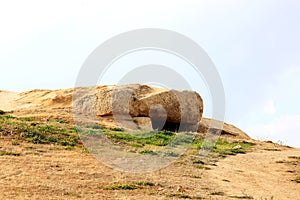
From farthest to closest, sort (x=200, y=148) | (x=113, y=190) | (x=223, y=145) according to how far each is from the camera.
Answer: (x=223, y=145), (x=200, y=148), (x=113, y=190)

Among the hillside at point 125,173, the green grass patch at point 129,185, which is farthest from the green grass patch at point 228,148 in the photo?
the green grass patch at point 129,185

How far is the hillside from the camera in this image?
32.9ft

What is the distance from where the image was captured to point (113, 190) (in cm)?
1021

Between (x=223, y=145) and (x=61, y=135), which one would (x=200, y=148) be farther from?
(x=61, y=135)

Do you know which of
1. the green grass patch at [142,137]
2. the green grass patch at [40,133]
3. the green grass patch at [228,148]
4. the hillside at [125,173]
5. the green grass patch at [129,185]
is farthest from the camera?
the green grass patch at [228,148]

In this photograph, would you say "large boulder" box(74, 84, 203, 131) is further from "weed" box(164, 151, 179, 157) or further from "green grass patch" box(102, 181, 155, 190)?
"green grass patch" box(102, 181, 155, 190)

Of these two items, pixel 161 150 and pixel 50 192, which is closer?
pixel 50 192

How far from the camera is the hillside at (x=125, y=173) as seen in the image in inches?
394

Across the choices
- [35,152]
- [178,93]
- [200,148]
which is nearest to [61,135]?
[35,152]

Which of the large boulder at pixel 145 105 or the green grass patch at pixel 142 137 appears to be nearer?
the green grass patch at pixel 142 137

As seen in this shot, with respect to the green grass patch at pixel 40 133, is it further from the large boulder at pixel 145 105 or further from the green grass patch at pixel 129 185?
the large boulder at pixel 145 105

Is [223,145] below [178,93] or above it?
below

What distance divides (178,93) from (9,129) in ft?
45.4

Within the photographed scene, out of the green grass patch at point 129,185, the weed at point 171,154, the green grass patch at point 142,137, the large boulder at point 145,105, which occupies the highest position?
the large boulder at point 145,105
